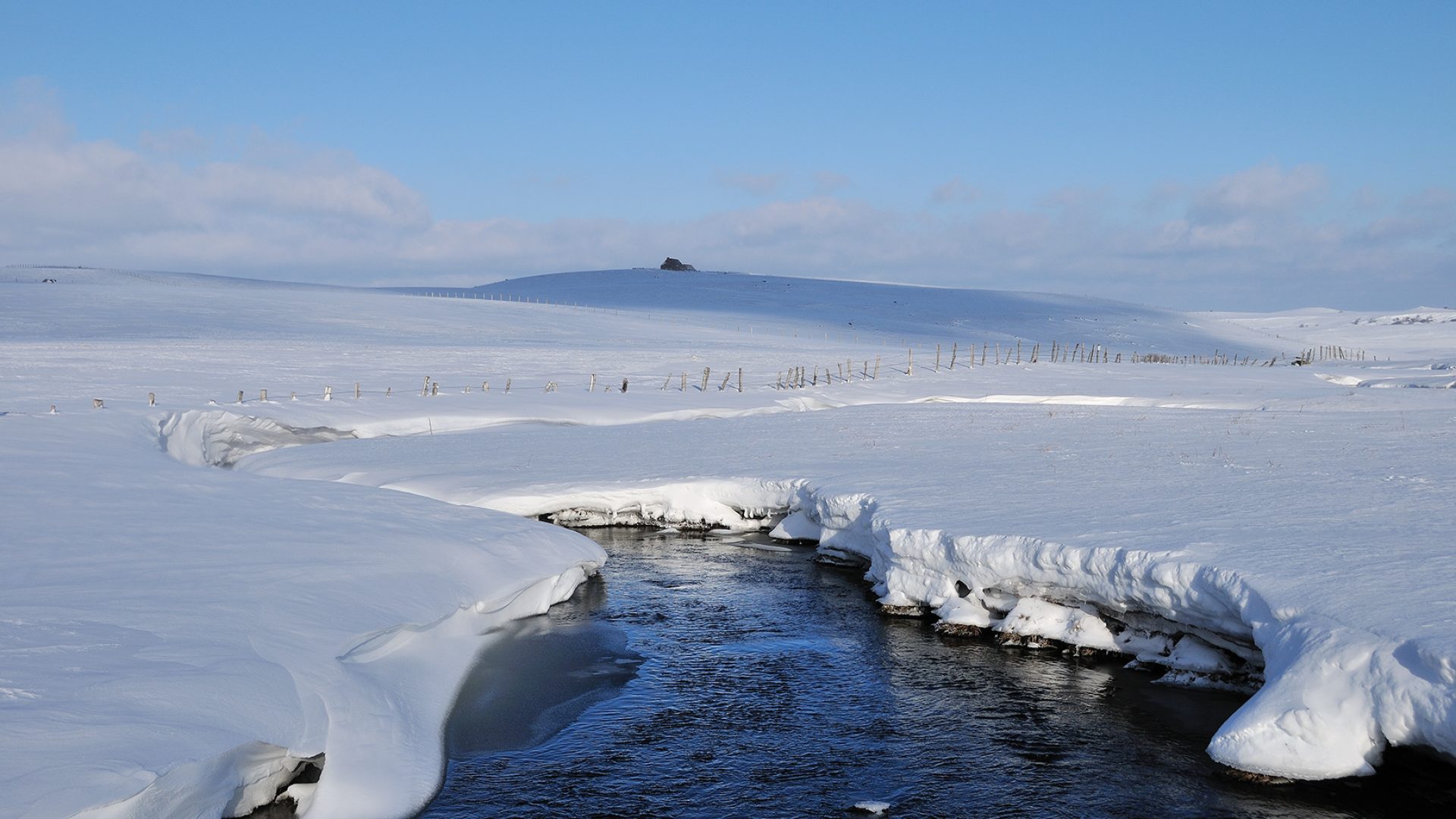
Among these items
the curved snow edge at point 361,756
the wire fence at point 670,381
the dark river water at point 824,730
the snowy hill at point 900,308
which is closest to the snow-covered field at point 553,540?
the curved snow edge at point 361,756

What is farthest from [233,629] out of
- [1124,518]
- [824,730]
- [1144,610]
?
[1124,518]

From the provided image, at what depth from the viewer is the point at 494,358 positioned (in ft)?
180

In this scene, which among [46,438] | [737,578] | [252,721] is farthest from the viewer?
[46,438]

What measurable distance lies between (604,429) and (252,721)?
2165 centimetres

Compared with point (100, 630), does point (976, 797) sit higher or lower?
lower

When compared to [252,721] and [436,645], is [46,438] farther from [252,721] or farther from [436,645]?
[252,721]

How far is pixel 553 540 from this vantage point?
1733cm

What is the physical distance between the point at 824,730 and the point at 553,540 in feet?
24.0

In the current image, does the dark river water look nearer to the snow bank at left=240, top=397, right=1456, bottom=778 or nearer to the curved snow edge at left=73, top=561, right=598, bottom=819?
the curved snow edge at left=73, top=561, right=598, bottom=819

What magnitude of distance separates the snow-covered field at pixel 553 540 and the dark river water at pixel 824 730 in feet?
1.54

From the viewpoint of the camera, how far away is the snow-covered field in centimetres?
888

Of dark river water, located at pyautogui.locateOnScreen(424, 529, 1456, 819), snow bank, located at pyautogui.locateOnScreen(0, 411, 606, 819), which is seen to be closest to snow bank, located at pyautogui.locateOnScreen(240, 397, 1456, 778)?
dark river water, located at pyautogui.locateOnScreen(424, 529, 1456, 819)

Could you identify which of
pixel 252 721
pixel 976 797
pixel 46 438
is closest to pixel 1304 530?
pixel 976 797

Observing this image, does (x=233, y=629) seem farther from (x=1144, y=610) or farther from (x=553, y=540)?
(x=1144, y=610)
